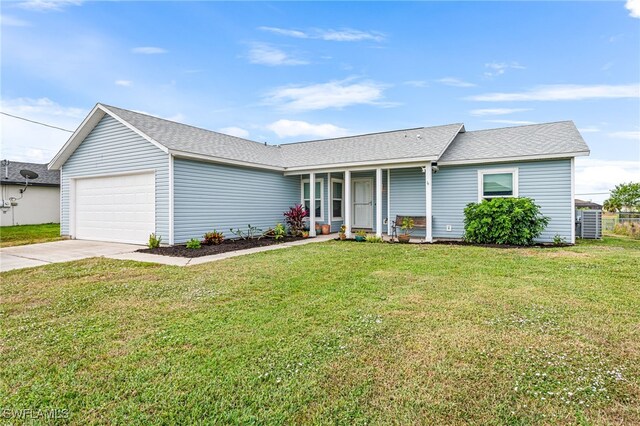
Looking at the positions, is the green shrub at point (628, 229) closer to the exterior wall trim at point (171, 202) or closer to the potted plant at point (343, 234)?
the potted plant at point (343, 234)

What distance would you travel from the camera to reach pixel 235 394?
231cm

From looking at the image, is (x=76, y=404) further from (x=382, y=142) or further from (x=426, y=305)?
(x=382, y=142)

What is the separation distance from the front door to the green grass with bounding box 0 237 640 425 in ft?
28.2

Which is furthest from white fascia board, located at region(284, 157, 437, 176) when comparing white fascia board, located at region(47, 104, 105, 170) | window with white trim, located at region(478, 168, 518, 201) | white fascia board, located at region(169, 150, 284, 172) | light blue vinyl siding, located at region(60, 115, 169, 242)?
white fascia board, located at region(47, 104, 105, 170)

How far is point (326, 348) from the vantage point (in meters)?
3.02

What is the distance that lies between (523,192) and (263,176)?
9.06m

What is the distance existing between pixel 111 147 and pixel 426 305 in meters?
11.4

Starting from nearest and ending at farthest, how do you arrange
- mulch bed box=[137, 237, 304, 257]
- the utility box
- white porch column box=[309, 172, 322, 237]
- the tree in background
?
mulch bed box=[137, 237, 304, 257] < the utility box < white porch column box=[309, 172, 322, 237] < the tree in background

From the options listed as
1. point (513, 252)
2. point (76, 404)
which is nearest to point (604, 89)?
point (513, 252)

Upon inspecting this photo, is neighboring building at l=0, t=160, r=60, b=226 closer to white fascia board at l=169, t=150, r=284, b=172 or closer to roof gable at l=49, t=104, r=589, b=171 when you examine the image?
roof gable at l=49, t=104, r=589, b=171

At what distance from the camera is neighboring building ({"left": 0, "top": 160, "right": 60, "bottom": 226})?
1895 centimetres

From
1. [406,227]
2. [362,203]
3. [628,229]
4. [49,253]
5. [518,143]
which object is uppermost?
[518,143]

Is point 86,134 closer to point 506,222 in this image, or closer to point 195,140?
point 195,140

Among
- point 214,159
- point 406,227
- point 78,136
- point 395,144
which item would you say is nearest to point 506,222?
point 406,227
